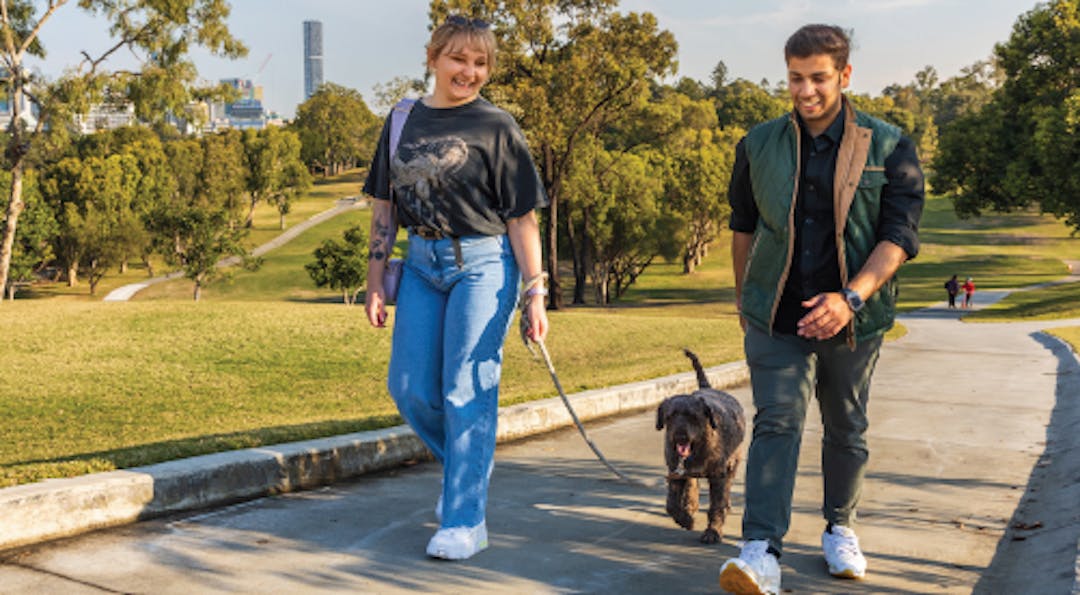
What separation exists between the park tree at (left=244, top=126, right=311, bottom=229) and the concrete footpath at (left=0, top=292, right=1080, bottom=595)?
87510 mm

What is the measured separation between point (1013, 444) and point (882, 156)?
4.41m

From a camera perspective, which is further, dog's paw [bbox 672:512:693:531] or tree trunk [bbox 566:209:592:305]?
tree trunk [bbox 566:209:592:305]

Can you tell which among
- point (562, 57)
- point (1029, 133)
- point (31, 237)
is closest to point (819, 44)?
point (562, 57)

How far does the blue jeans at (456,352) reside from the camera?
4570mm

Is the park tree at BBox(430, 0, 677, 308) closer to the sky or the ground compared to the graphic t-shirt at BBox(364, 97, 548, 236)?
closer to the sky

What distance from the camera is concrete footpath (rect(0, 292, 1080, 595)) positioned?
4.14 metres

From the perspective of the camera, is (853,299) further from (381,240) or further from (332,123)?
(332,123)

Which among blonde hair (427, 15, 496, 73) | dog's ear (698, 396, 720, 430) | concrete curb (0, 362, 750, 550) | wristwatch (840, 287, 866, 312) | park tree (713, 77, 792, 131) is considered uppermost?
park tree (713, 77, 792, 131)

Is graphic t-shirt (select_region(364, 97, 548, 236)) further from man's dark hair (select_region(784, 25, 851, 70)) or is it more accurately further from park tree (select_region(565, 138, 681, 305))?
park tree (select_region(565, 138, 681, 305))

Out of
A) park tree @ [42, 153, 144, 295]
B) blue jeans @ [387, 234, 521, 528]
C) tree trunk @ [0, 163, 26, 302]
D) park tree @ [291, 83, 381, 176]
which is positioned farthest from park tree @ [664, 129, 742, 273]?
park tree @ [291, 83, 381, 176]

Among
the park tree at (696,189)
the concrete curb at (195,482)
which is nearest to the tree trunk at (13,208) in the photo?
the concrete curb at (195,482)

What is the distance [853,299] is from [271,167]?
92.4 meters

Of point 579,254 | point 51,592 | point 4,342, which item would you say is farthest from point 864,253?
point 579,254

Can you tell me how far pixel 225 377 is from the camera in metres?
12.3
